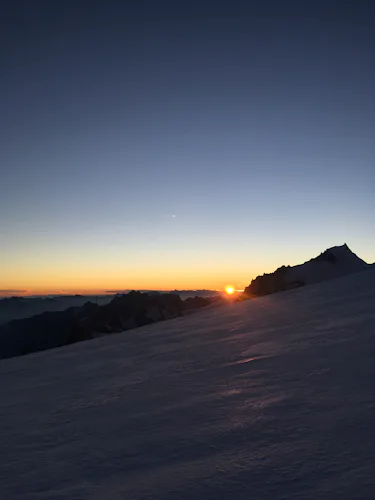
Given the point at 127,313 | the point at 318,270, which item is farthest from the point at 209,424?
the point at 127,313

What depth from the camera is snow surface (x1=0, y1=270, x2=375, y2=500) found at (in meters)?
2.69

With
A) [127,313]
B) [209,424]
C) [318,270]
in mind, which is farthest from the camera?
[127,313]

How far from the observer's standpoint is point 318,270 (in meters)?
21.8

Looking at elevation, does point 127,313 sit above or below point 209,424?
above

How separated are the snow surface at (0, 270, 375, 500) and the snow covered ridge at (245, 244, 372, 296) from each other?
14106 mm

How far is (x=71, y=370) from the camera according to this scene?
804 centimetres

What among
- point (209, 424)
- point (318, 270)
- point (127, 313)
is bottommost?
point (209, 424)

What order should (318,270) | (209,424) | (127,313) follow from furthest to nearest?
(127,313)
(318,270)
(209,424)

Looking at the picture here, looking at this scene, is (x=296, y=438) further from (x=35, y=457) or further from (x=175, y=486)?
(x=35, y=457)

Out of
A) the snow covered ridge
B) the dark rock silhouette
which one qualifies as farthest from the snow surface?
the dark rock silhouette

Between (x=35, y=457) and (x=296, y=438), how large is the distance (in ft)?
6.96

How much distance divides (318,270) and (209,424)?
19.1m

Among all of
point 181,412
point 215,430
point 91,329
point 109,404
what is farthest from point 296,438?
point 91,329

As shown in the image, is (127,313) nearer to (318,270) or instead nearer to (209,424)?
(318,270)
